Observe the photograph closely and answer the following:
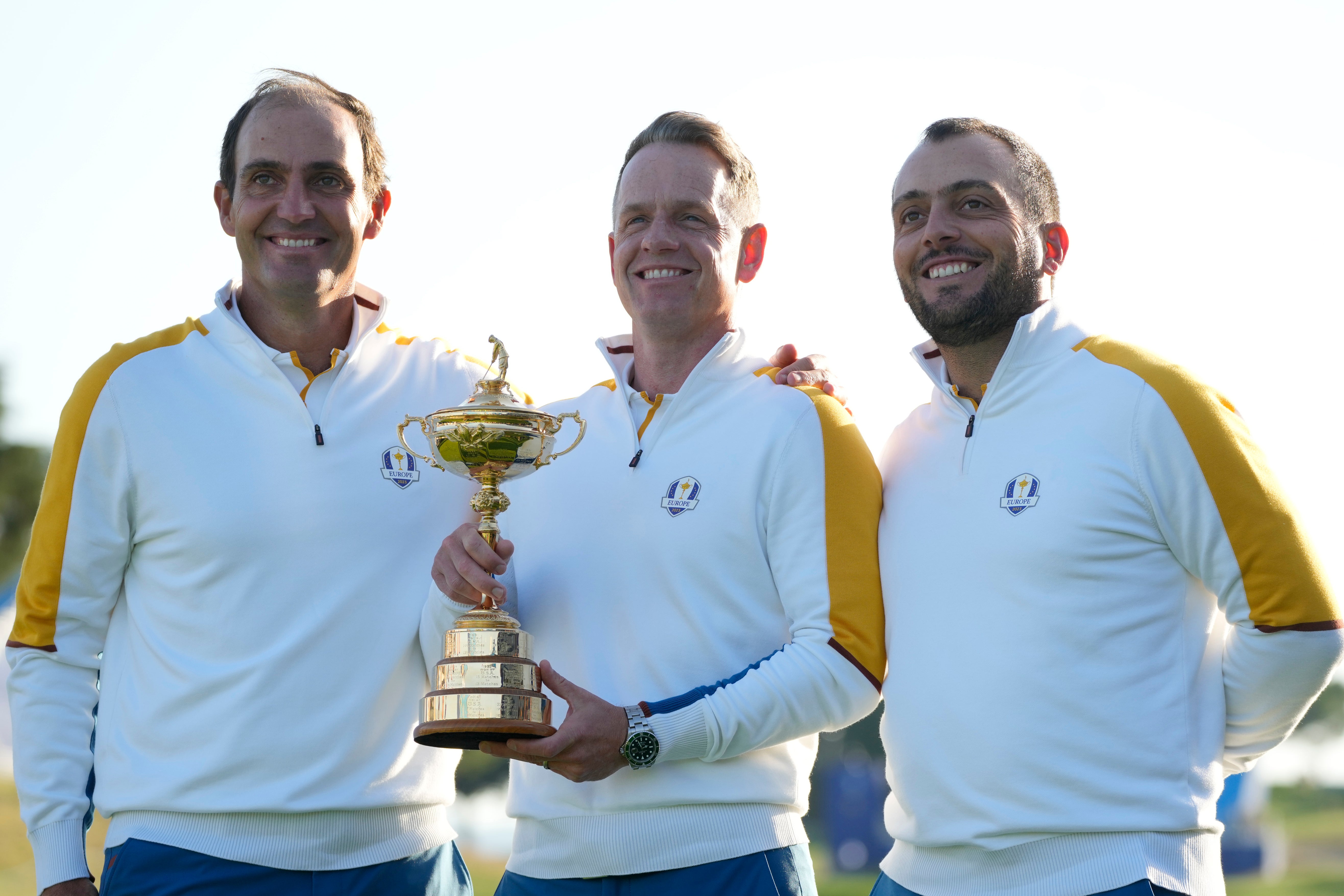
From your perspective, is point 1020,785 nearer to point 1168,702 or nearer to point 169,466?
point 1168,702

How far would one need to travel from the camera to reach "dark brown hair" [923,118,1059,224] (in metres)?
4.20

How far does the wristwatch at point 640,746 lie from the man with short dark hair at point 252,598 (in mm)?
722

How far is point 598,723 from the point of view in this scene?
141 inches

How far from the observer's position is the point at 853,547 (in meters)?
3.91

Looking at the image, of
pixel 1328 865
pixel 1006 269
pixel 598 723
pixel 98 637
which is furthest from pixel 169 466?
pixel 1328 865

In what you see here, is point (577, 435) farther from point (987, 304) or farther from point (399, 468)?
point (987, 304)

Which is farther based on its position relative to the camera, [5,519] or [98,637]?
[5,519]

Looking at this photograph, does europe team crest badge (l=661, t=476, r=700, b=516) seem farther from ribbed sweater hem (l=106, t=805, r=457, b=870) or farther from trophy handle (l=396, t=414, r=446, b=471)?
ribbed sweater hem (l=106, t=805, r=457, b=870)

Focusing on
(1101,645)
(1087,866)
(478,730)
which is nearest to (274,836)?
(478,730)

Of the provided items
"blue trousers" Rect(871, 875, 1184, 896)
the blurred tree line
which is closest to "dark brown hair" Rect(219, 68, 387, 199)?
"blue trousers" Rect(871, 875, 1184, 896)

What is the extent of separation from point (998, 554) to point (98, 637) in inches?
105

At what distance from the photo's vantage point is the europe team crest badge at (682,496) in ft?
13.0

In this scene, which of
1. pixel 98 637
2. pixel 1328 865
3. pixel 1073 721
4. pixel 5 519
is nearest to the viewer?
pixel 1073 721

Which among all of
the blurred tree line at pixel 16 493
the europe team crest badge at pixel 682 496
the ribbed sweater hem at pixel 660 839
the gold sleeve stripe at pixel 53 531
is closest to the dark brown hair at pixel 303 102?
the gold sleeve stripe at pixel 53 531
